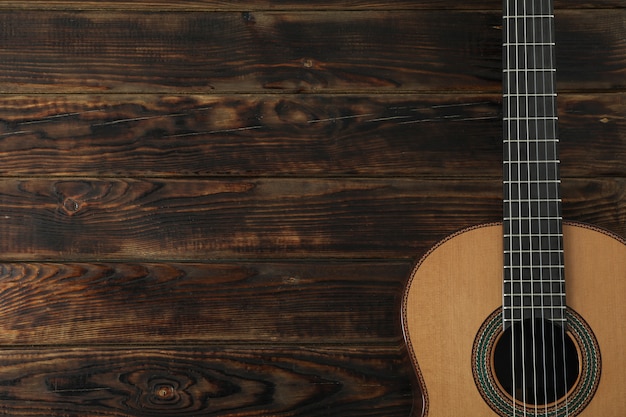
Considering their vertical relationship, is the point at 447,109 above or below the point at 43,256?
above

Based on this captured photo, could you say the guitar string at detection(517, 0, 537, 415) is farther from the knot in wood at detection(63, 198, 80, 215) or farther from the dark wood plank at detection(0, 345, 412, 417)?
the knot in wood at detection(63, 198, 80, 215)

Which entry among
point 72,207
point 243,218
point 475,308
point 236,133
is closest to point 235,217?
point 243,218

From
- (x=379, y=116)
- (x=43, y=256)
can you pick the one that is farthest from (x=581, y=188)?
(x=43, y=256)

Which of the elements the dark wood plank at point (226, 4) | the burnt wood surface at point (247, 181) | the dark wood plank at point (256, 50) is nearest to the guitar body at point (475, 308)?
the burnt wood surface at point (247, 181)

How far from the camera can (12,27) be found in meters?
1.28

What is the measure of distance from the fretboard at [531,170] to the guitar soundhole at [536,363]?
24 millimetres

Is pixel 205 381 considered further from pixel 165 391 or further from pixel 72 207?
pixel 72 207

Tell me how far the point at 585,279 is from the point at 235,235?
0.58m

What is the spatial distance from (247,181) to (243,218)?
0.22 feet

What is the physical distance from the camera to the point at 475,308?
106cm

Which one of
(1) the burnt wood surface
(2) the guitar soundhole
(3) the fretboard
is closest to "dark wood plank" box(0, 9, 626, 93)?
(1) the burnt wood surface

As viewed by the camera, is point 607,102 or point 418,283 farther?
point 607,102

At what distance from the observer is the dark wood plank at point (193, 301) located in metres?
1.25

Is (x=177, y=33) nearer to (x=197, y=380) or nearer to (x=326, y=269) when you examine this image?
(x=326, y=269)
